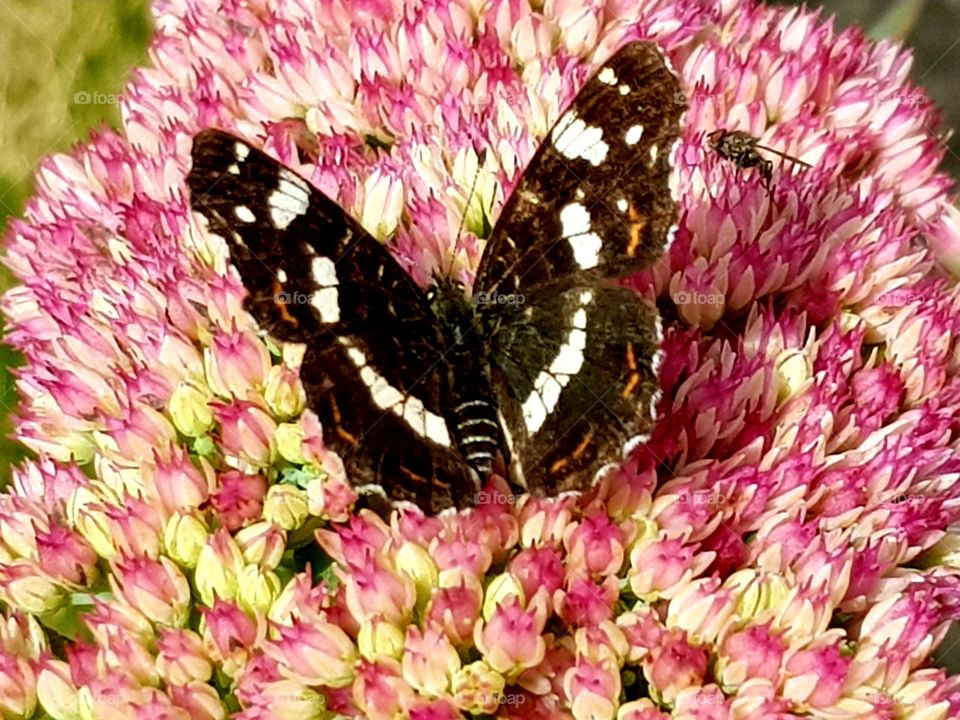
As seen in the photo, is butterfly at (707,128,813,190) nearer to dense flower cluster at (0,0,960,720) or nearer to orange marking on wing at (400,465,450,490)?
dense flower cluster at (0,0,960,720)

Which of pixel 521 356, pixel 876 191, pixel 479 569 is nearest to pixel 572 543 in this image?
pixel 479 569

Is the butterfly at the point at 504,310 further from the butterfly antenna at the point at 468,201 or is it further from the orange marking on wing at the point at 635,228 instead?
the butterfly antenna at the point at 468,201

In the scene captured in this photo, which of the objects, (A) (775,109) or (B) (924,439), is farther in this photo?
(A) (775,109)

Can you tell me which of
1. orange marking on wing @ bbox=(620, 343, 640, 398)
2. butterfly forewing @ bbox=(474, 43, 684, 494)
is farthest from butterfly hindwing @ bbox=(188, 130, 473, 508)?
orange marking on wing @ bbox=(620, 343, 640, 398)

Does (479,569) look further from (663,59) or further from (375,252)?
(663,59)

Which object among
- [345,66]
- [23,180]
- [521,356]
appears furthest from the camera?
[23,180]

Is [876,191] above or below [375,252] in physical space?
above
